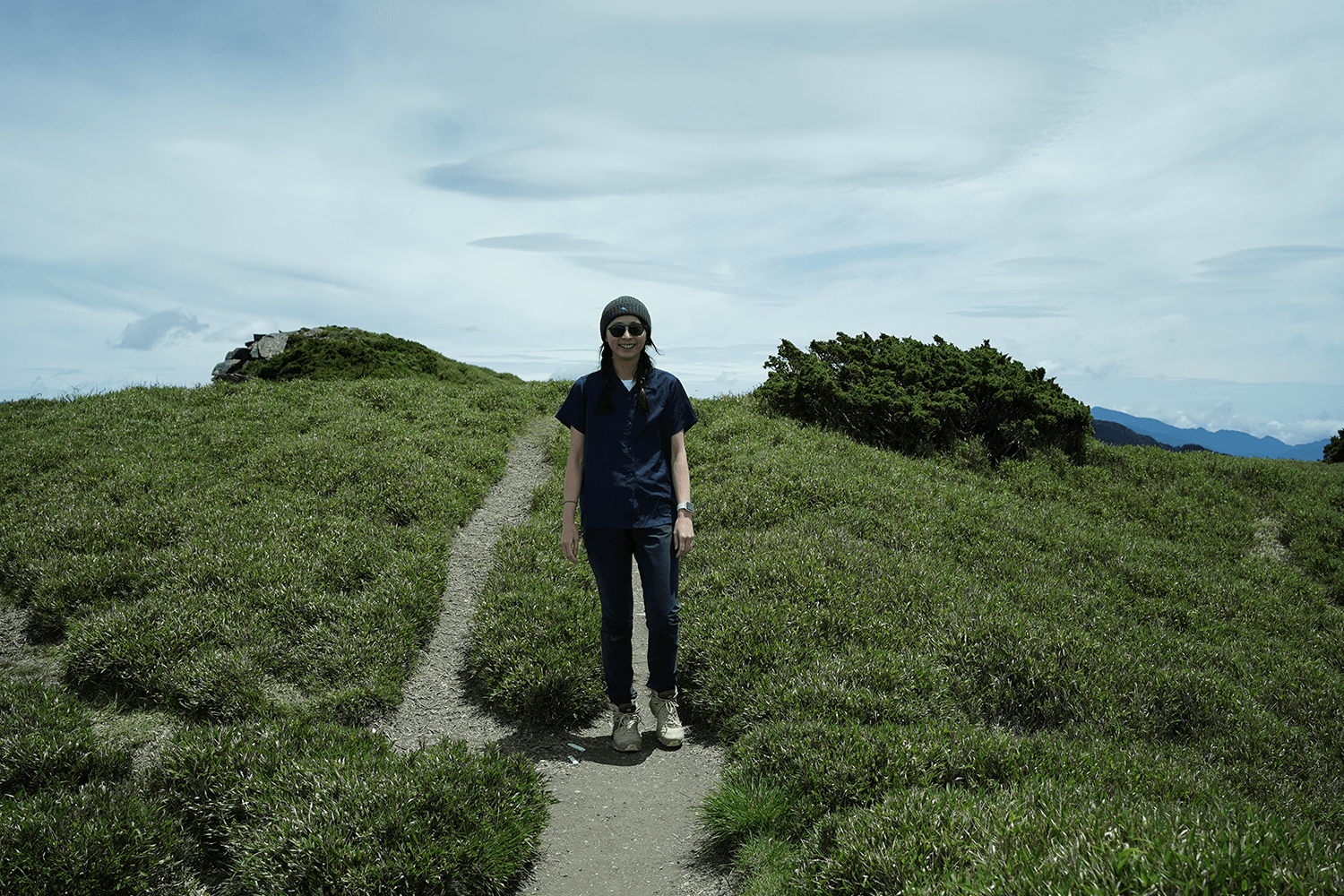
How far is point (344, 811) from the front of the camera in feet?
17.7

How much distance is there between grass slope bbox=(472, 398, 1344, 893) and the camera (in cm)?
424

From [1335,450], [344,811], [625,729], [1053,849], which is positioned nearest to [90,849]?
[344,811]

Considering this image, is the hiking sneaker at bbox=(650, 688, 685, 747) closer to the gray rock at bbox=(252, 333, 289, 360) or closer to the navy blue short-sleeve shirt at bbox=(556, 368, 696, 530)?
the navy blue short-sleeve shirt at bbox=(556, 368, 696, 530)

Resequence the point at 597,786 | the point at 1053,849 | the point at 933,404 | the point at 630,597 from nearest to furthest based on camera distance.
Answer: the point at 1053,849 < the point at 597,786 < the point at 630,597 < the point at 933,404

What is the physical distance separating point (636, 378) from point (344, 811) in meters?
4.22

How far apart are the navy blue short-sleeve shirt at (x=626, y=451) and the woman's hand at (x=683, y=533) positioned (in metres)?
0.14

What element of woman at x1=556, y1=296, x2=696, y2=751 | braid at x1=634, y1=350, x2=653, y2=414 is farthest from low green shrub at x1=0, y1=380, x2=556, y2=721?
braid at x1=634, y1=350, x2=653, y2=414

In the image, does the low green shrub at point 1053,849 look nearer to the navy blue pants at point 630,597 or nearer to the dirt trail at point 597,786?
Answer: the dirt trail at point 597,786

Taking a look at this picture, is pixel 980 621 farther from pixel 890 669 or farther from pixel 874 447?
pixel 874 447

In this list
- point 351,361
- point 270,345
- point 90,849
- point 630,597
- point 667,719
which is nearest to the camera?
point 90,849

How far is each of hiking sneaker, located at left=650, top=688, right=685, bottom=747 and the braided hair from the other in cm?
295

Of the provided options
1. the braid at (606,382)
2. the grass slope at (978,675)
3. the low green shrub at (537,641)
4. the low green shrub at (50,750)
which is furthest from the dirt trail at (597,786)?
the braid at (606,382)

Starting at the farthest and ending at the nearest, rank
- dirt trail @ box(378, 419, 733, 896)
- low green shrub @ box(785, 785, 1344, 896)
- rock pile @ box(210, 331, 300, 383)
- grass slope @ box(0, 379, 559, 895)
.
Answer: rock pile @ box(210, 331, 300, 383) < dirt trail @ box(378, 419, 733, 896) < grass slope @ box(0, 379, 559, 895) < low green shrub @ box(785, 785, 1344, 896)

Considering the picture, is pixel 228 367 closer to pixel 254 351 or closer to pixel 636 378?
pixel 254 351
